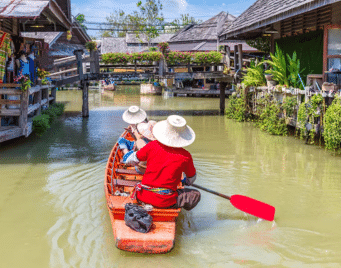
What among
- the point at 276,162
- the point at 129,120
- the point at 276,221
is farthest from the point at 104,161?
the point at 276,221

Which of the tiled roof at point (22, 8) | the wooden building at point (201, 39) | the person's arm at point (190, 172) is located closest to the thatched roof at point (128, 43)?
the wooden building at point (201, 39)

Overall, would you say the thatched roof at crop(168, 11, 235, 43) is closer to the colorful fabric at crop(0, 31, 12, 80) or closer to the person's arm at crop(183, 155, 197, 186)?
the colorful fabric at crop(0, 31, 12, 80)

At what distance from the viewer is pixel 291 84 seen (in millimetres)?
12617

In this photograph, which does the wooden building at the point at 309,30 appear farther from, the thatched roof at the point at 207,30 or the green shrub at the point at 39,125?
the thatched roof at the point at 207,30

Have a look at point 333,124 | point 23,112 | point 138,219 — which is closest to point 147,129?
point 138,219

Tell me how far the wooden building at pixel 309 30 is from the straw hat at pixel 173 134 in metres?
6.03

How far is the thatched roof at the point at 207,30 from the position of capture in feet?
119

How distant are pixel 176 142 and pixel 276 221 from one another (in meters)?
2.09

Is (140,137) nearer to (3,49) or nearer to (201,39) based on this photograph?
(3,49)

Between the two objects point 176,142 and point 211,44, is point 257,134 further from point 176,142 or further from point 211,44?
point 211,44

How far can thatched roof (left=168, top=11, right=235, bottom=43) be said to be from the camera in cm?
3638

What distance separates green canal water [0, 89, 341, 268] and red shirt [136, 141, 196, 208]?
634 mm

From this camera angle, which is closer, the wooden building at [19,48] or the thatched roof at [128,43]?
the wooden building at [19,48]

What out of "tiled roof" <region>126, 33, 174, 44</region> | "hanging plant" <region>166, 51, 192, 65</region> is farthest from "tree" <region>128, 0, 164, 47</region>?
"hanging plant" <region>166, 51, 192, 65</region>
